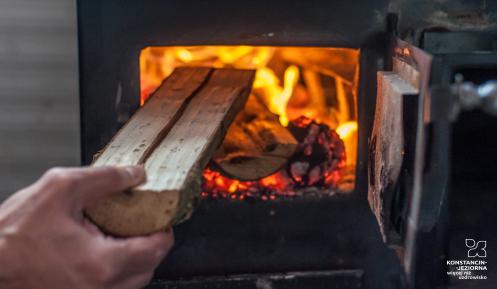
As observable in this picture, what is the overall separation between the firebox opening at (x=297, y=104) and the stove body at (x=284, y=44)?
45mm

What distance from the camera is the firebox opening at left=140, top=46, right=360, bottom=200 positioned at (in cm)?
155

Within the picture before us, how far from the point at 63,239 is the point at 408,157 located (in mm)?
581

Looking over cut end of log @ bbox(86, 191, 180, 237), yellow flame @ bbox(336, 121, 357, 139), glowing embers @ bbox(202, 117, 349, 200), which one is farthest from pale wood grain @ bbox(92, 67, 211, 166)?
yellow flame @ bbox(336, 121, 357, 139)

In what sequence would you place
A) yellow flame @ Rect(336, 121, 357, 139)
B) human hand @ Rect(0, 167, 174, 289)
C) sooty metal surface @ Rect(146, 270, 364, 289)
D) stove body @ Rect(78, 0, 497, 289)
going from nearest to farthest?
human hand @ Rect(0, 167, 174, 289) < stove body @ Rect(78, 0, 497, 289) < sooty metal surface @ Rect(146, 270, 364, 289) < yellow flame @ Rect(336, 121, 357, 139)

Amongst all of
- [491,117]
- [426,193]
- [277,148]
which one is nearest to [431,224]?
[426,193]

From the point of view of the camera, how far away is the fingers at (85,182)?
35.4 inches

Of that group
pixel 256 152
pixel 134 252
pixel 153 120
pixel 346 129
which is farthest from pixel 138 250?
pixel 346 129

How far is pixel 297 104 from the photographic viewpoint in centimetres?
191

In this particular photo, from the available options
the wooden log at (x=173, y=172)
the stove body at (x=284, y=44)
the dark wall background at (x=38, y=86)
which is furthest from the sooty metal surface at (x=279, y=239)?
the dark wall background at (x=38, y=86)

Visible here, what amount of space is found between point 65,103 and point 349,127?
72cm

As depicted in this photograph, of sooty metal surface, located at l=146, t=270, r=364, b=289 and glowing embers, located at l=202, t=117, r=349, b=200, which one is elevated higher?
glowing embers, located at l=202, t=117, r=349, b=200

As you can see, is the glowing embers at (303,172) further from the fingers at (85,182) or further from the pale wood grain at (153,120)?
the fingers at (85,182)

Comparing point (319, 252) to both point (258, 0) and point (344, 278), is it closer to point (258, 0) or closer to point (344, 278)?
point (344, 278)

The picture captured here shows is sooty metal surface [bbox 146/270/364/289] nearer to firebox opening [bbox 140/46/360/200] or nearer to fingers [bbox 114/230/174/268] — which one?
firebox opening [bbox 140/46/360/200]
